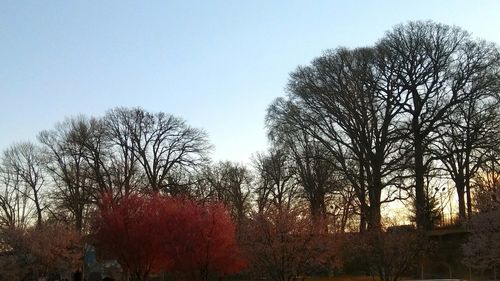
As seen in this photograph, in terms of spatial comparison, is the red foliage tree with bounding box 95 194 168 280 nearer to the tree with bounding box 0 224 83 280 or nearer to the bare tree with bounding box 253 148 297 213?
the tree with bounding box 0 224 83 280

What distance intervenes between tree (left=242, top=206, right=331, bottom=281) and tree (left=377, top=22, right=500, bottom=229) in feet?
52.0

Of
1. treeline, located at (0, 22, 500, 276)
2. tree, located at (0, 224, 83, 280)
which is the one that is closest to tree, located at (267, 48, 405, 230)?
treeline, located at (0, 22, 500, 276)

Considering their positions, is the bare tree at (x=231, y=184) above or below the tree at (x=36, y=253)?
above

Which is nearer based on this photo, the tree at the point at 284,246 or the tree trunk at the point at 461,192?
the tree at the point at 284,246

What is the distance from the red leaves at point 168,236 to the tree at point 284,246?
2.71 m

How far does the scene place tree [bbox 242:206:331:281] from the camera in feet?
120

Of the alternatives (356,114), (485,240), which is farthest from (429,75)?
(485,240)

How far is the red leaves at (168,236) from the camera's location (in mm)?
40062

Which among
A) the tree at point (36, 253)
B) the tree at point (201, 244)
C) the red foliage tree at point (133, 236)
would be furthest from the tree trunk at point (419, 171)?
the tree at point (36, 253)

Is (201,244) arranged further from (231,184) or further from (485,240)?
(231,184)

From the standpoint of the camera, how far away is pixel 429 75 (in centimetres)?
5303

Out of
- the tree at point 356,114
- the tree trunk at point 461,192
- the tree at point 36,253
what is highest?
the tree at point 356,114

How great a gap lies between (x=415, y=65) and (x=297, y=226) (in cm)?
2209

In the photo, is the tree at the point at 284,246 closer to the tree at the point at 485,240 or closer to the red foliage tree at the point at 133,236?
the red foliage tree at the point at 133,236
